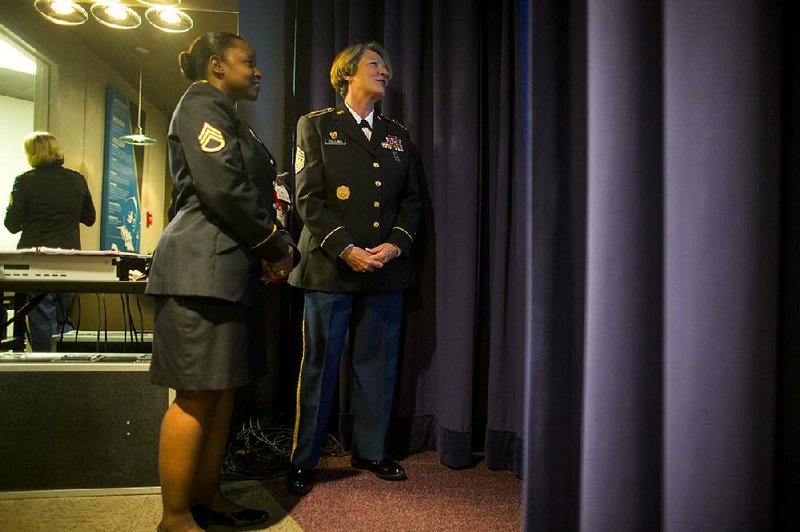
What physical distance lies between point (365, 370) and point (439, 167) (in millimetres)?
841

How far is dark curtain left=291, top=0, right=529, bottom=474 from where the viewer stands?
1.81 metres

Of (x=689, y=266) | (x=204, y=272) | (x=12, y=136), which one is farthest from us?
(x=12, y=136)

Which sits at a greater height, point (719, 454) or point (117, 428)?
point (719, 454)

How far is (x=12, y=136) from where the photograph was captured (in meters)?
5.00

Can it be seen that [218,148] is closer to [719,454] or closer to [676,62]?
[676,62]

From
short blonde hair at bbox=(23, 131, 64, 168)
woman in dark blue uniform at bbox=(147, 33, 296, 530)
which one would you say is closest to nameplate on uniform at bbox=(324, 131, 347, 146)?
woman in dark blue uniform at bbox=(147, 33, 296, 530)

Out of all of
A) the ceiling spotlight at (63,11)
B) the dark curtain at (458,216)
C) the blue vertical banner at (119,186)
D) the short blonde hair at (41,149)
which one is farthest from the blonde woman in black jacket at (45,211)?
the dark curtain at (458,216)

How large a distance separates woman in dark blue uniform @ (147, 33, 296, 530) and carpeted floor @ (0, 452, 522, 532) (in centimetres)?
30

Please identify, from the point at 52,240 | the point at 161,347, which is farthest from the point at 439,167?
the point at 52,240

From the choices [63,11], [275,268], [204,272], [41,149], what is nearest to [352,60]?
[275,268]

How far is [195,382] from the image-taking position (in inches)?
44.7

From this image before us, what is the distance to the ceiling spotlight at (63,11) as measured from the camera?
2.45 meters

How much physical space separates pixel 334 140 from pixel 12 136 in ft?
16.8

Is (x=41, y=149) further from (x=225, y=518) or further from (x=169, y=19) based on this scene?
(x=225, y=518)
